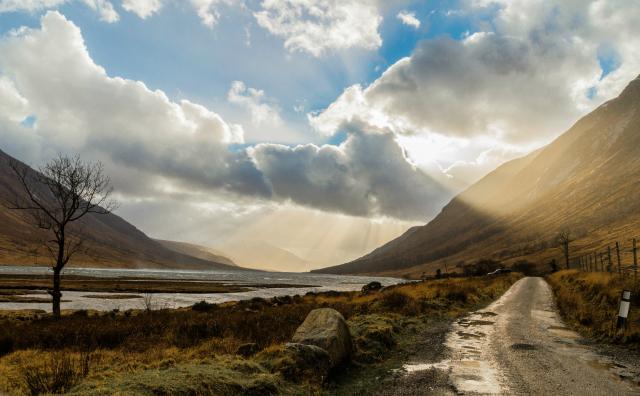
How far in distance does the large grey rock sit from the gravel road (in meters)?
2.01

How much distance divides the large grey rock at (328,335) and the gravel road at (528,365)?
2.01 m

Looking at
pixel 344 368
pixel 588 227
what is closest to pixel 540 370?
pixel 344 368

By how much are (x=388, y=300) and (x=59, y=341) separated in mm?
18296

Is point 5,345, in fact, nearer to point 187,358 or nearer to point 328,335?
point 187,358

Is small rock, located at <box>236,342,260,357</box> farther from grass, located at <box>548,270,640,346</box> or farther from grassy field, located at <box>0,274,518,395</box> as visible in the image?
grass, located at <box>548,270,640,346</box>

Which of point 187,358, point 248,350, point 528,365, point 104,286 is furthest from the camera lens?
point 104,286

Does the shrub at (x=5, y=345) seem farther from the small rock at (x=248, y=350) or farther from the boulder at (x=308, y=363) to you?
the boulder at (x=308, y=363)

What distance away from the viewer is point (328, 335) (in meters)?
11.3

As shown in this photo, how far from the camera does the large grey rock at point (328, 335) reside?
36.4 ft

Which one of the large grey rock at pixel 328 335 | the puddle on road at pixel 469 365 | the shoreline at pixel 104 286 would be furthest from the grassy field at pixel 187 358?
the shoreline at pixel 104 286

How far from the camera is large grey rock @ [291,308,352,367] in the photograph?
36.4 feet

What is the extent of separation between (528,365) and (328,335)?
5860 mm

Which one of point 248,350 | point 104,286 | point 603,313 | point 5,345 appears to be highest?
point 603,313

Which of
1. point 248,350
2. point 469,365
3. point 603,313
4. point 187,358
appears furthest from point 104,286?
point 469,365
